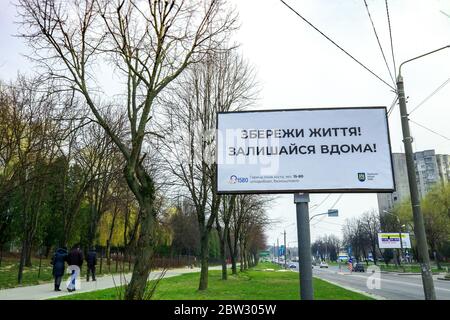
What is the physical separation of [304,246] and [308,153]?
6.85 ft

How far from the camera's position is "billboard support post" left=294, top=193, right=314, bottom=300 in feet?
24.4

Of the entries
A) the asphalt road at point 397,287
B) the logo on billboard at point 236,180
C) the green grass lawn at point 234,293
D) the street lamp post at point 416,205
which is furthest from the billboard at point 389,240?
the logo on billboard at point 236,180

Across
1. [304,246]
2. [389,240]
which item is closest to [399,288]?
[304,246]

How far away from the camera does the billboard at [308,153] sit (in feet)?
26.5

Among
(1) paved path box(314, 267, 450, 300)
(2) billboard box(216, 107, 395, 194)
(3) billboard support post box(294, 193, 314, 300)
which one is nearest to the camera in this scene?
(3) billboard support post box(294, 193, 314, 300)

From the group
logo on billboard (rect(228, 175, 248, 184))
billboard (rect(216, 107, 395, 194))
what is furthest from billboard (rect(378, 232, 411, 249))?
logo on billboard (rect(228, 175, 248, 184))

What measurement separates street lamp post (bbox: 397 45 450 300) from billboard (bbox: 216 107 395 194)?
6.25 ft

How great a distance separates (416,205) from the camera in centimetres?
929

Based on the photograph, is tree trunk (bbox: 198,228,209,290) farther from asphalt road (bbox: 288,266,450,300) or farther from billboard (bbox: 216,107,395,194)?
billboard (bbox: 216,107,395,194)

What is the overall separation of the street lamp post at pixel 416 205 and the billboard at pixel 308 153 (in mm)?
1906

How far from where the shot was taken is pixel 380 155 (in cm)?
811
